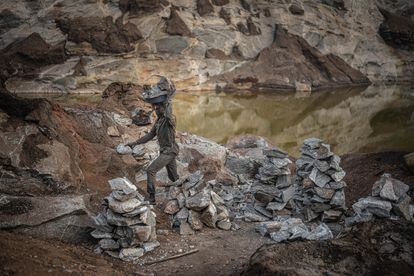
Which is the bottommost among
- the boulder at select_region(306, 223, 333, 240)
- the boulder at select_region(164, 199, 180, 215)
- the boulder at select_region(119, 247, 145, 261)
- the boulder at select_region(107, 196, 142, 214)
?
the boulder at select_region(164, 199, 180, 215)

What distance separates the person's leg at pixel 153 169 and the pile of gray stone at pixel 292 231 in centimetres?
191

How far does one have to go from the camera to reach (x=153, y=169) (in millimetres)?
6746

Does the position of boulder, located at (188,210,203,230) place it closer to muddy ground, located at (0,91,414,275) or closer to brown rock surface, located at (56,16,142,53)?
muddy ground, located at (0,91,414,275)

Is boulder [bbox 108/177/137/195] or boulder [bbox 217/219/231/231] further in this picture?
boulder [bbox 217/219/231/231]

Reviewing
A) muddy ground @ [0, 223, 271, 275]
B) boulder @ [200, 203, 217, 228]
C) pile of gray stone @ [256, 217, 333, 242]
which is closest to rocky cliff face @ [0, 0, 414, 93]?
boulder @ [200, 203, 217, 228]

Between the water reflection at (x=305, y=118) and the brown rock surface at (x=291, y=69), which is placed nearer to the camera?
the water reflection at (x=305, y=118)

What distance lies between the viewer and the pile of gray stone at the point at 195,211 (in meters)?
6.21

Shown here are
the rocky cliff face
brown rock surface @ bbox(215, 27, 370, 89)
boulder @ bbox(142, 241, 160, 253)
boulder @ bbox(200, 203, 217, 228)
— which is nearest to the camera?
boulder @ bbox(142, 241, 160, 253)

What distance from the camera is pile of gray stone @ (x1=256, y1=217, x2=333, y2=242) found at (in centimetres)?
552

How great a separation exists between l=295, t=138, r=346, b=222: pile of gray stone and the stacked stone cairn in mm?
356

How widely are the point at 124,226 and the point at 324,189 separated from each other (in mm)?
3506

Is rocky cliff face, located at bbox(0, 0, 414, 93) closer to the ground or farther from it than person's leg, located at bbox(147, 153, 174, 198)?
closer to the ground

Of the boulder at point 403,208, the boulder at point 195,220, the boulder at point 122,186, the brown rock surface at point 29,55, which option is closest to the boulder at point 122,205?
the boulder at point 122,186

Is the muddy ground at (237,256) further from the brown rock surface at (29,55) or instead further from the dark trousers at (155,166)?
the brown rock surface at (29,55)
